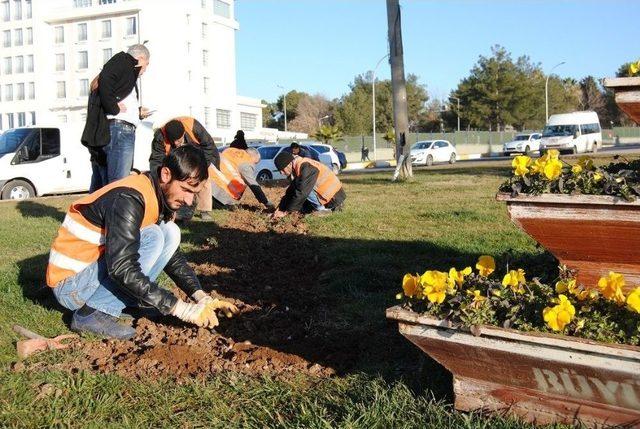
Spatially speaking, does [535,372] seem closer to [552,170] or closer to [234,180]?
[552,170]

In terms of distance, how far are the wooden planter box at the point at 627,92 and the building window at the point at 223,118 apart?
6846 cm

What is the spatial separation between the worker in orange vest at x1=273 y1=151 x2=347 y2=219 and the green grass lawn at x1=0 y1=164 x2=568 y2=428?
1.65m

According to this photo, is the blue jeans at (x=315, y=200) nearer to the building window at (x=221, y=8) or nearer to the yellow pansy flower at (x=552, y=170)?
the yellow pansy flower at (x=552, y=170)

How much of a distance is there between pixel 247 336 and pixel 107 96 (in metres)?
3.53

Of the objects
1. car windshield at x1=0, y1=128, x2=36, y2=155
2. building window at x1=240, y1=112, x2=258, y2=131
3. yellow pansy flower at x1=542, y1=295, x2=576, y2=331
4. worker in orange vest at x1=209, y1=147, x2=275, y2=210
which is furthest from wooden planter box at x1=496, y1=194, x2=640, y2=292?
building window at x1=240, y1=112, x2=258, y2=131

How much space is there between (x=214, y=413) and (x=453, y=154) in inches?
1467

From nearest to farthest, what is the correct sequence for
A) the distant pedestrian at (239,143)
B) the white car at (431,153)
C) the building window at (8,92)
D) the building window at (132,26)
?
the distant pedestrian at (239,143)
the white car at (431,153)
the building window at (132,26)
the building window at (8,92)

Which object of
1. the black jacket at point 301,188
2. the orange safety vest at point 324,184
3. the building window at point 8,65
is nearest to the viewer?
the black jacket at point 301,188

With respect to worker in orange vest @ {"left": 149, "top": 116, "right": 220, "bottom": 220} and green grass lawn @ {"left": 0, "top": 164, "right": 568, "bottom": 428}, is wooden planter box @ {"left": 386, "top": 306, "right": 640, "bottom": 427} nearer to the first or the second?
green grass lawn @ {"left": 0, "top": 164, "right": 568, "bottom": 428}

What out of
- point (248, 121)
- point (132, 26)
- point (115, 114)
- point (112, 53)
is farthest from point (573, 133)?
point (112, 53)

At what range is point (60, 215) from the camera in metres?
9.61

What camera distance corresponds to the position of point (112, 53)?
68.4m

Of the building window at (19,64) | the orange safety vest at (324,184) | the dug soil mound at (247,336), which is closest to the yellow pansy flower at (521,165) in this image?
the dug soil mound at (247,336)

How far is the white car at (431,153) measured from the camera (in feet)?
120
